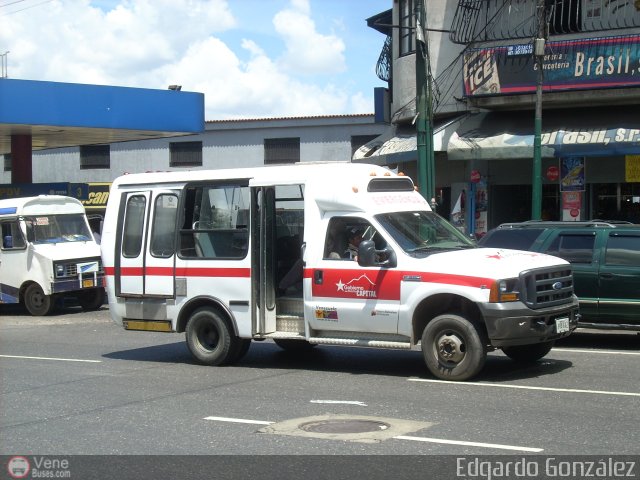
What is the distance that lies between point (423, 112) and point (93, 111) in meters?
10.4

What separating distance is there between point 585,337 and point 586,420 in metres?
6.55

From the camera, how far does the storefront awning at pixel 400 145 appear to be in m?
24.1

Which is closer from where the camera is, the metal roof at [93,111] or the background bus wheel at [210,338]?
the background bus wheel at [210,338]

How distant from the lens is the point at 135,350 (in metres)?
14.1

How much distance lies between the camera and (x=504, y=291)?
997 cm

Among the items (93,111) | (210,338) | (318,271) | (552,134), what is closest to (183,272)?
(210,338)

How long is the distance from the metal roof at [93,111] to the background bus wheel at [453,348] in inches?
653

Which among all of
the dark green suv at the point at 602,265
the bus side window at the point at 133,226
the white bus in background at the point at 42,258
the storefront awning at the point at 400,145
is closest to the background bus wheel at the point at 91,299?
the white bus in background at the point at 42,258

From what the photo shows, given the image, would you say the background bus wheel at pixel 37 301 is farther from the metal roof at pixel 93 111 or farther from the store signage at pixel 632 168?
the store signage at pixel 632 168

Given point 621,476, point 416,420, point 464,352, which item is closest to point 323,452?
point 416,420

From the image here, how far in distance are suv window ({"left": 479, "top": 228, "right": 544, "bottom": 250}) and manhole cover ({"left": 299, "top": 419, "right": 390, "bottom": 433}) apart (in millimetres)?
5789

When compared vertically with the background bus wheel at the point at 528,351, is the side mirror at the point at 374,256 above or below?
above

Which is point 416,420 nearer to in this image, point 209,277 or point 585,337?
point 209,277

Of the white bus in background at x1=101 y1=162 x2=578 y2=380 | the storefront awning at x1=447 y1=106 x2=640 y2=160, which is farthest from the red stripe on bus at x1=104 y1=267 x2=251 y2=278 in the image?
the storefront awning at x1=447 y1=106 x2=640 y2=160
